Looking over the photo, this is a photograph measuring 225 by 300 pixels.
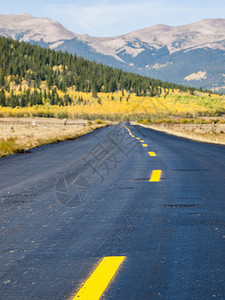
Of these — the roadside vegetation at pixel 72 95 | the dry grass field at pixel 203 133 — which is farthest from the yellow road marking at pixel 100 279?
the roadside vegetation at pixel 72 95

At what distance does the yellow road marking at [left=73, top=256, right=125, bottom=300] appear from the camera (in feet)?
9.66

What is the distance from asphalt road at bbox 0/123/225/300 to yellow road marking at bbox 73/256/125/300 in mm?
39

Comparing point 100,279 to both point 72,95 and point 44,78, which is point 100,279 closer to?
point 72,95

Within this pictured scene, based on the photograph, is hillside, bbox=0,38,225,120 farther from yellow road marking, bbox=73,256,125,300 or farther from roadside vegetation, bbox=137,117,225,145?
yellow road marking, bbox=73,256,125,300

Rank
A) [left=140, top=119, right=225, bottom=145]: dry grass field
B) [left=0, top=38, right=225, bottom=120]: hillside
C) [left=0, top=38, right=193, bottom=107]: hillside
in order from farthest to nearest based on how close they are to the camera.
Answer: [left=0, top=38, right=193, bottom=107]: hillside < [left=0, top=38, right=225, bottom=120]: hillside < [left=140, top=119, right=225, bottom=145]: dry grass field

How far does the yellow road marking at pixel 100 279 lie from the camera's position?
9.66 ft

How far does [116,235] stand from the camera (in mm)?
4480

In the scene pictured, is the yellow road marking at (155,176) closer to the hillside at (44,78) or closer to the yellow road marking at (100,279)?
the yellow road marking at (100,279)

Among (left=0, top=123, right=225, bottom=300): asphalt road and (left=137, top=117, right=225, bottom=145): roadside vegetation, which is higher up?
(left=0, top=123, right=225, bottom=300): asphalt road

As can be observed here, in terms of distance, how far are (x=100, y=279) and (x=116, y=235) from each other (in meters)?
1.24

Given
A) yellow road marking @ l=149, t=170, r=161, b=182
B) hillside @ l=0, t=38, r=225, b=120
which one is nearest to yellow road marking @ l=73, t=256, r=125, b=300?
yellow road marking @ l=149, t=170, r=161, b=182

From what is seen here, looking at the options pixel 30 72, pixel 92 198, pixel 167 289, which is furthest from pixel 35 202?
pixel 30 72

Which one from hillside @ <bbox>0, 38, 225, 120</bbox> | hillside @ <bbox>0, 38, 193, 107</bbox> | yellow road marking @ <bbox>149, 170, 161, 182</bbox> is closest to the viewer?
yellow road marking @ <bbox>149, 170, 161, 182</bbox>

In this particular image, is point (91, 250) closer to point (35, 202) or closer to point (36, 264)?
point (36, 264)
